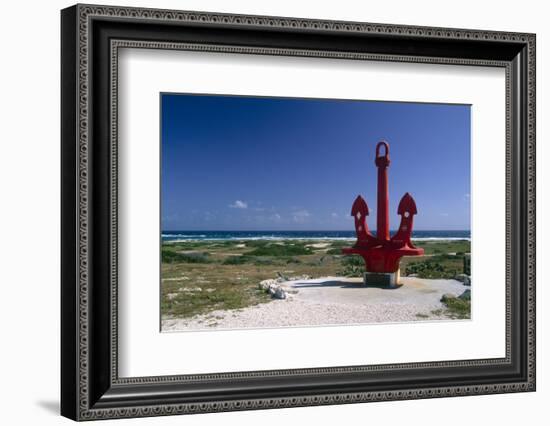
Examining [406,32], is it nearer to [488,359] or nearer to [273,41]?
[273,41]

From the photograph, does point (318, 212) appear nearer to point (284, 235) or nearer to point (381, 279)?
point (284, 235)

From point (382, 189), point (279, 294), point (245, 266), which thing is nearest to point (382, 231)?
point (382, 189)

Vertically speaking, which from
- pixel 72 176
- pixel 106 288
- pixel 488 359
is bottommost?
pixel 488 359

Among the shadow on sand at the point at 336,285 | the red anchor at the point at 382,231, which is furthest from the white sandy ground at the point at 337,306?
the red anchor at the point at 382,231

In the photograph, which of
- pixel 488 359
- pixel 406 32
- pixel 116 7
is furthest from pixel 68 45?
pixel 488 359

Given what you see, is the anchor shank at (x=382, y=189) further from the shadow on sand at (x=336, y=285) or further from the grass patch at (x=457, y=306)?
the grass patch at (x=457, y=306)

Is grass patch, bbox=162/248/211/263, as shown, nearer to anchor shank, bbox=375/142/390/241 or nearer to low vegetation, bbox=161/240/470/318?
low vegetation, bbox=161/240/470/318
